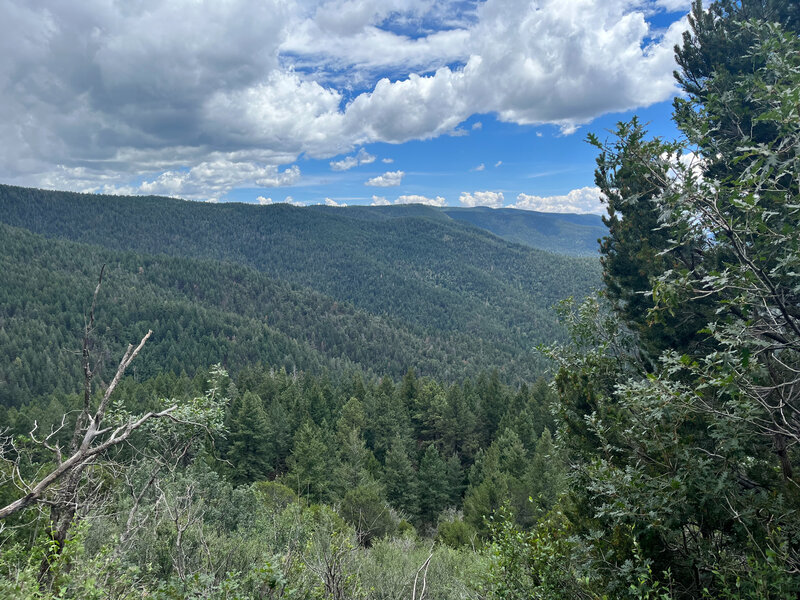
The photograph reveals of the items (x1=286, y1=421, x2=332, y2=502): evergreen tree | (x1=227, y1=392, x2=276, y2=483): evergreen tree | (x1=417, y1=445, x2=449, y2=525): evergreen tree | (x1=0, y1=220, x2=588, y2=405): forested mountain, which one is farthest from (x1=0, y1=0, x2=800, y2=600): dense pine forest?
(x1=0, y1=220, x2=588, y2=405): forested mountain

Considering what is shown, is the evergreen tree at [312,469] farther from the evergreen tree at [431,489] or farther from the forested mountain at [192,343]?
the forested mountain at [192,343]

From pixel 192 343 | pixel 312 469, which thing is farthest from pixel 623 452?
pixel 192 343

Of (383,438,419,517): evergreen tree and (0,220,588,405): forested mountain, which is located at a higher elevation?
(383,438,419,517): evergreen tree

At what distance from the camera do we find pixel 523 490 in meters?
29.5

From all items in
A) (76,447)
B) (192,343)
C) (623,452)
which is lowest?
(192,343)

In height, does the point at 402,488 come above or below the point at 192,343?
above

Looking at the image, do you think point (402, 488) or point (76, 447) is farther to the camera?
point (402, 488)

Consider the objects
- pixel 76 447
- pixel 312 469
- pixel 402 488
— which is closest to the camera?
pixel 76 447

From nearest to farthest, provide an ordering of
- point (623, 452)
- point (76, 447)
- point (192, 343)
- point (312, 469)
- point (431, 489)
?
point (76, 447) → point (623, 452) → point (312, 469) → point (431, 489) → point (192, 343)

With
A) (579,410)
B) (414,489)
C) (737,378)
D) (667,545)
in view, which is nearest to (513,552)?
(667,545)

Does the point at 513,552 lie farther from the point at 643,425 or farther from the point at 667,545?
the point at 643,425

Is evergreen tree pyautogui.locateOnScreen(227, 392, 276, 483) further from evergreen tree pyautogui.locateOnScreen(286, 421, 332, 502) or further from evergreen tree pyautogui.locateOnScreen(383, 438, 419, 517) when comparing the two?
evergreen tree pyautogui.locateOnScreen(383, 438, 419, 517)

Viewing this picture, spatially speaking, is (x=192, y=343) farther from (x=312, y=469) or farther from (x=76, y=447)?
(x=76, y=447)

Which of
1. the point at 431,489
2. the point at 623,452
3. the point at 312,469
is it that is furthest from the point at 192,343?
the point at 623,452
